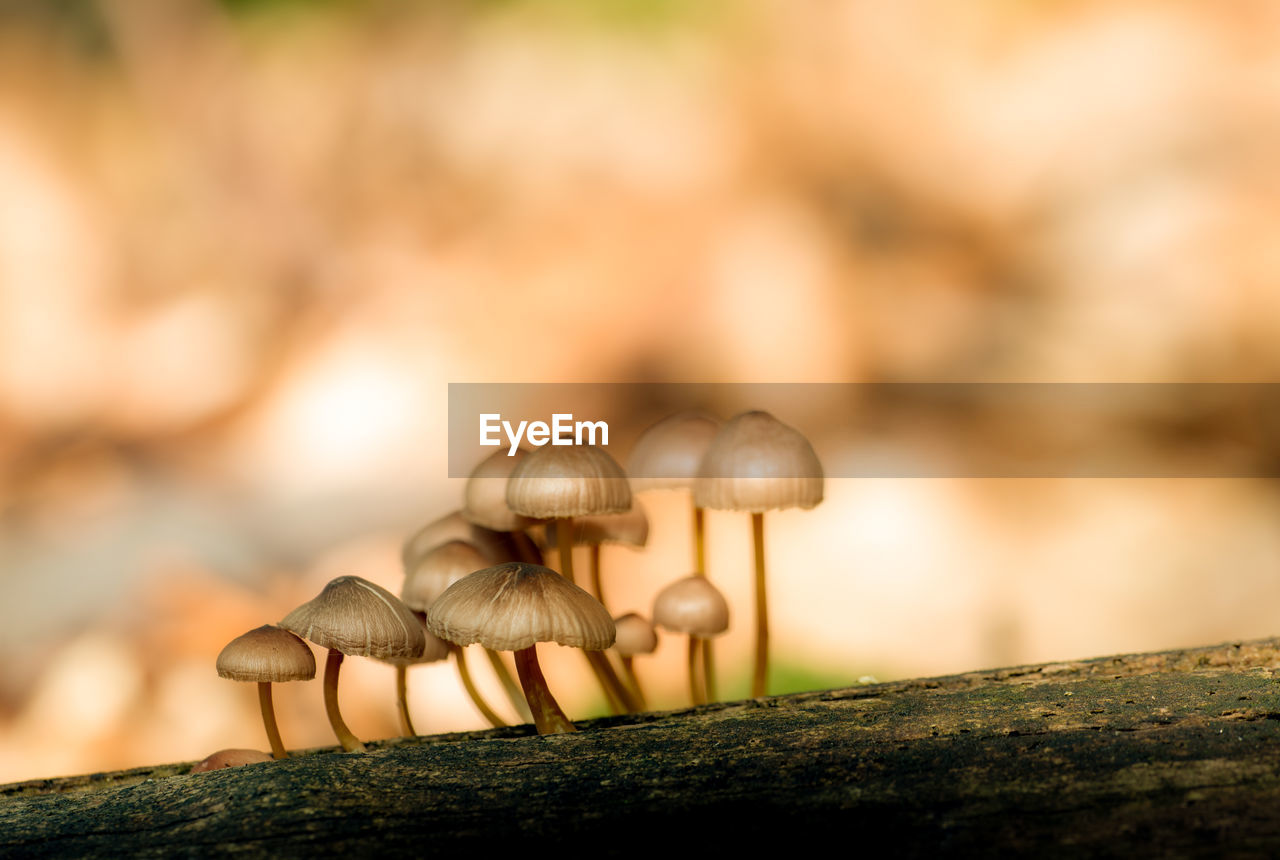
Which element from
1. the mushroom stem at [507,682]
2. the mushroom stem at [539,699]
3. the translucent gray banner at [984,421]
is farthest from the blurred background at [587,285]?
the mushroom stem at [539,699]

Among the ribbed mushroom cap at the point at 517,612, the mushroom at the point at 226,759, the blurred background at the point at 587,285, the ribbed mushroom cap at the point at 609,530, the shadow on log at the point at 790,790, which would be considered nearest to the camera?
the shadow on log at the point at 790,790

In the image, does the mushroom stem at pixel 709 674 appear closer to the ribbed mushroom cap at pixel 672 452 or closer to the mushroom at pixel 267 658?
the ribbed mushroom cap at pixel 672 452

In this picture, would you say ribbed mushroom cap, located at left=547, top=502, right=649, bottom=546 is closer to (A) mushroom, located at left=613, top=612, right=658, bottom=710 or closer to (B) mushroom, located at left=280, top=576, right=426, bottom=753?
(A) mushroom, located at left=613, top=612, right=658, bottom=710

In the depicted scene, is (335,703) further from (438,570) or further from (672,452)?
(672,452)

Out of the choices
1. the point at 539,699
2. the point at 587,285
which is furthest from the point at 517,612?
the point at 587,285

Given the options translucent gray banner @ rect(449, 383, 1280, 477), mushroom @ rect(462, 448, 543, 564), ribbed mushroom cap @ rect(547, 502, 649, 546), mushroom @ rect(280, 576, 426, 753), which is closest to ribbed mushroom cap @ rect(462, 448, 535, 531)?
mushroom @ rect(462, 448, 543, 564)

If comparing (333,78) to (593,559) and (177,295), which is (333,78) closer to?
(177,295)
